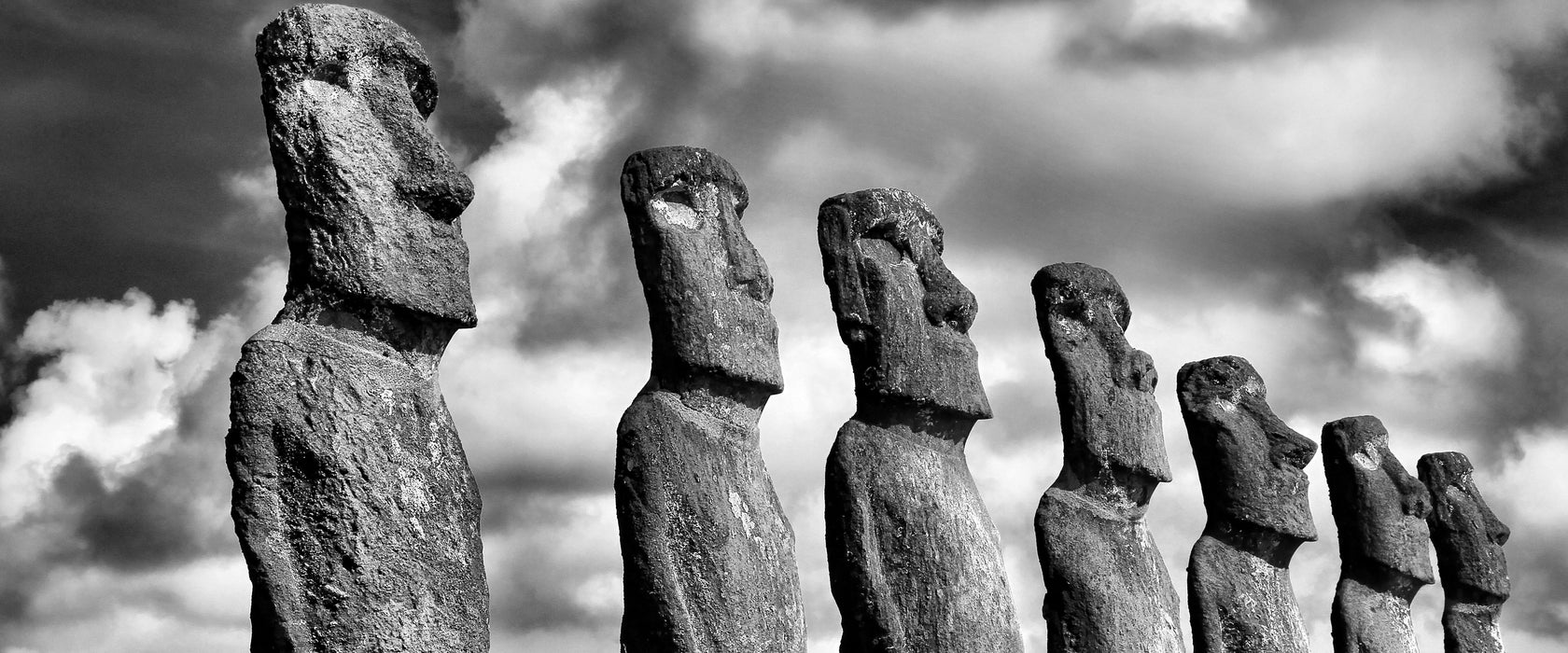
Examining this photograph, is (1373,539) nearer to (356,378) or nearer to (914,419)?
(914,419)

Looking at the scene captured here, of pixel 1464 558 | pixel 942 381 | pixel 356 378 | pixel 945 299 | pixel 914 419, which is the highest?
pixel 1464 558

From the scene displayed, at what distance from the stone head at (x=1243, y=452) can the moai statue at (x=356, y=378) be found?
7417 millimetres

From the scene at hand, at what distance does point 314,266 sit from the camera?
25.7ft

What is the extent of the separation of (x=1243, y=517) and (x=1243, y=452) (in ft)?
1.62

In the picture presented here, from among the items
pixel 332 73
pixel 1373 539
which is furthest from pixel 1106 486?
pixel 332 73

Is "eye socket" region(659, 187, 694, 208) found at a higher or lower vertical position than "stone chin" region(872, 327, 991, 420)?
higher

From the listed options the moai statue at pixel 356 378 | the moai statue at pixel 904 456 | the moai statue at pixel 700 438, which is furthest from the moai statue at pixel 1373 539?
the moai statue at pixel 356 378

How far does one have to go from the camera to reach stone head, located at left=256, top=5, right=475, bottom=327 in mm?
7852

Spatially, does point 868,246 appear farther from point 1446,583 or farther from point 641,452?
point 1446,583

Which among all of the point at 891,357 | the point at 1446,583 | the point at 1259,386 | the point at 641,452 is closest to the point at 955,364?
the point at 891,357

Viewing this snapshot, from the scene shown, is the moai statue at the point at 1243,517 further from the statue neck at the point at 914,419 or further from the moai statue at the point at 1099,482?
the statue neck at the point at 914,419

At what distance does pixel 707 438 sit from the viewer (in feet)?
30.3

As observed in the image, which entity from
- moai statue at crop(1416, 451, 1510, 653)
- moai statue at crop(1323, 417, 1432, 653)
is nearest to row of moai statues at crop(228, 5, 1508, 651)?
moai statue at crop(1323, 417, 1432, 653)

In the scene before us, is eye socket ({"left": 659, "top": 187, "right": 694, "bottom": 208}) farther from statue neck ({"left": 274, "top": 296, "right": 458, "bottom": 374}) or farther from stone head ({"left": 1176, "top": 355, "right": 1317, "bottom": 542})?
stone head ({"left": 1176, "top": 355, "right": 1317, "bottom": 542})
